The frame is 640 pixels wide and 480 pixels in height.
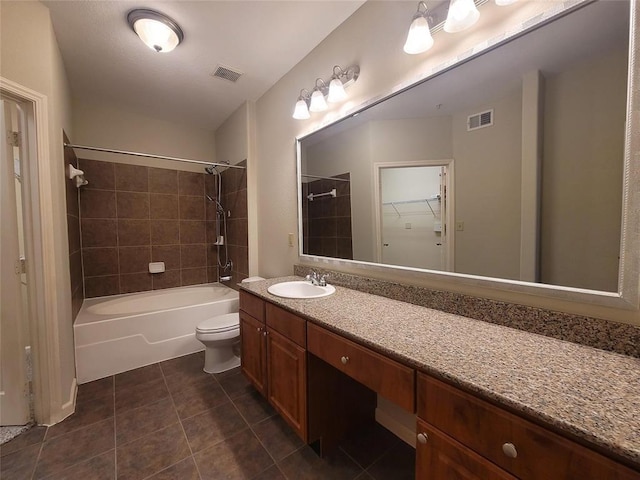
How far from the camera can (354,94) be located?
64.9 inches

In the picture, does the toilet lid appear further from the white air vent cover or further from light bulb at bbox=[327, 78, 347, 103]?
the white air vent cover

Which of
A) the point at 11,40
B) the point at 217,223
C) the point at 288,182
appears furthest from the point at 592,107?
the point at 217,223

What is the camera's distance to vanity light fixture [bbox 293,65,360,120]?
5.37ft

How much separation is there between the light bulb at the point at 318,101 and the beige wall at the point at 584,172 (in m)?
1.21

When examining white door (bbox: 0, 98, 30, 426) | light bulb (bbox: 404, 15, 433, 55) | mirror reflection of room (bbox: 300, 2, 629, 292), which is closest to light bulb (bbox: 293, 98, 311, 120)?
mirror reflection of room (bbox: 300, 2, 629, 292)

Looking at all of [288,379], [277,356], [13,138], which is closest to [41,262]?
[13,138]

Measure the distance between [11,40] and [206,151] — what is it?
2.10 m

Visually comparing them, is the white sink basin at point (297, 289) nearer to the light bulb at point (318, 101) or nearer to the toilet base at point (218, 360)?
the toilet base at point (218, 360)

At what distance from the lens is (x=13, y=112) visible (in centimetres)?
154

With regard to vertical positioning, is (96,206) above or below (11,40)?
below

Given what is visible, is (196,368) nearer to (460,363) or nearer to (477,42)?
(460,363)

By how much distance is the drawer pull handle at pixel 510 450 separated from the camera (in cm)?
60

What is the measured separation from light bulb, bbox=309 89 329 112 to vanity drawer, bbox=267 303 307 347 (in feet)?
4.37

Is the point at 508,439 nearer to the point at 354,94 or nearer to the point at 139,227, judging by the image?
the point at 354,94
